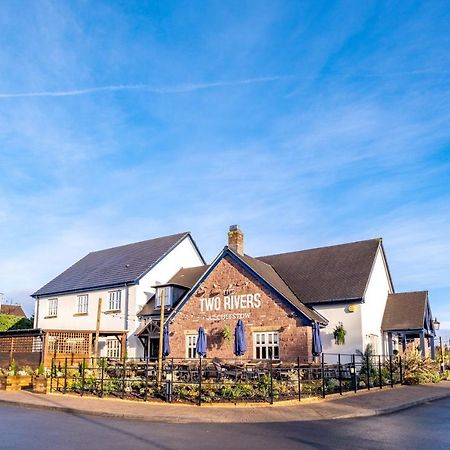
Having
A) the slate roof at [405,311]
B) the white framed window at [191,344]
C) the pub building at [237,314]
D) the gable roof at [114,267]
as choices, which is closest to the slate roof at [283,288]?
the pub building at [237,314]

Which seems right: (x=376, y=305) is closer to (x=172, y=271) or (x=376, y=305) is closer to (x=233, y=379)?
(x=233, y=379)

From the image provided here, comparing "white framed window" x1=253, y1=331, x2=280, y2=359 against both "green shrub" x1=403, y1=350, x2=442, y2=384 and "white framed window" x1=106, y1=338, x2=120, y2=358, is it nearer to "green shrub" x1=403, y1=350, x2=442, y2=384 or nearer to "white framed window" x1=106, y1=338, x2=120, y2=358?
"green shrub" x1=403, y1=350, x2=442, y2=384

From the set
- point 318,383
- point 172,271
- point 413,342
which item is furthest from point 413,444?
point 172,271

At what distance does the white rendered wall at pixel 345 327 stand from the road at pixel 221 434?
476 inches

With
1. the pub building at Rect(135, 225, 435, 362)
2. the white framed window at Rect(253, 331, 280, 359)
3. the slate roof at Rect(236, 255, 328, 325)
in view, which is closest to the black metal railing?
the white framed window at Rect(253, 331, 280, 359)

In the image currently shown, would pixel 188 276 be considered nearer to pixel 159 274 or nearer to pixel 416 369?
pixel 159 274

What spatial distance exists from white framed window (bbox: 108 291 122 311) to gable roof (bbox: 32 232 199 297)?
60cm

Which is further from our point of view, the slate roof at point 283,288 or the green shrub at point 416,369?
the slate roof at point 283,288

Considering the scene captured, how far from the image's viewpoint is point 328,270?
99.7 ft

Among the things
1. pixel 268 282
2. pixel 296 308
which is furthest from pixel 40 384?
pixel 296 308

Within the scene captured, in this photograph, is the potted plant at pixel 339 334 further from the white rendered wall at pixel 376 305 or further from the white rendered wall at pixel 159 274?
the white rendered wall at pixel 159 274

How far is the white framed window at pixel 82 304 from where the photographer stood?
36.7 meters

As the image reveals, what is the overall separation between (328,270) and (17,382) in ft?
56.9

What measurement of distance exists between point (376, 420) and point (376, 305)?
1621cm
